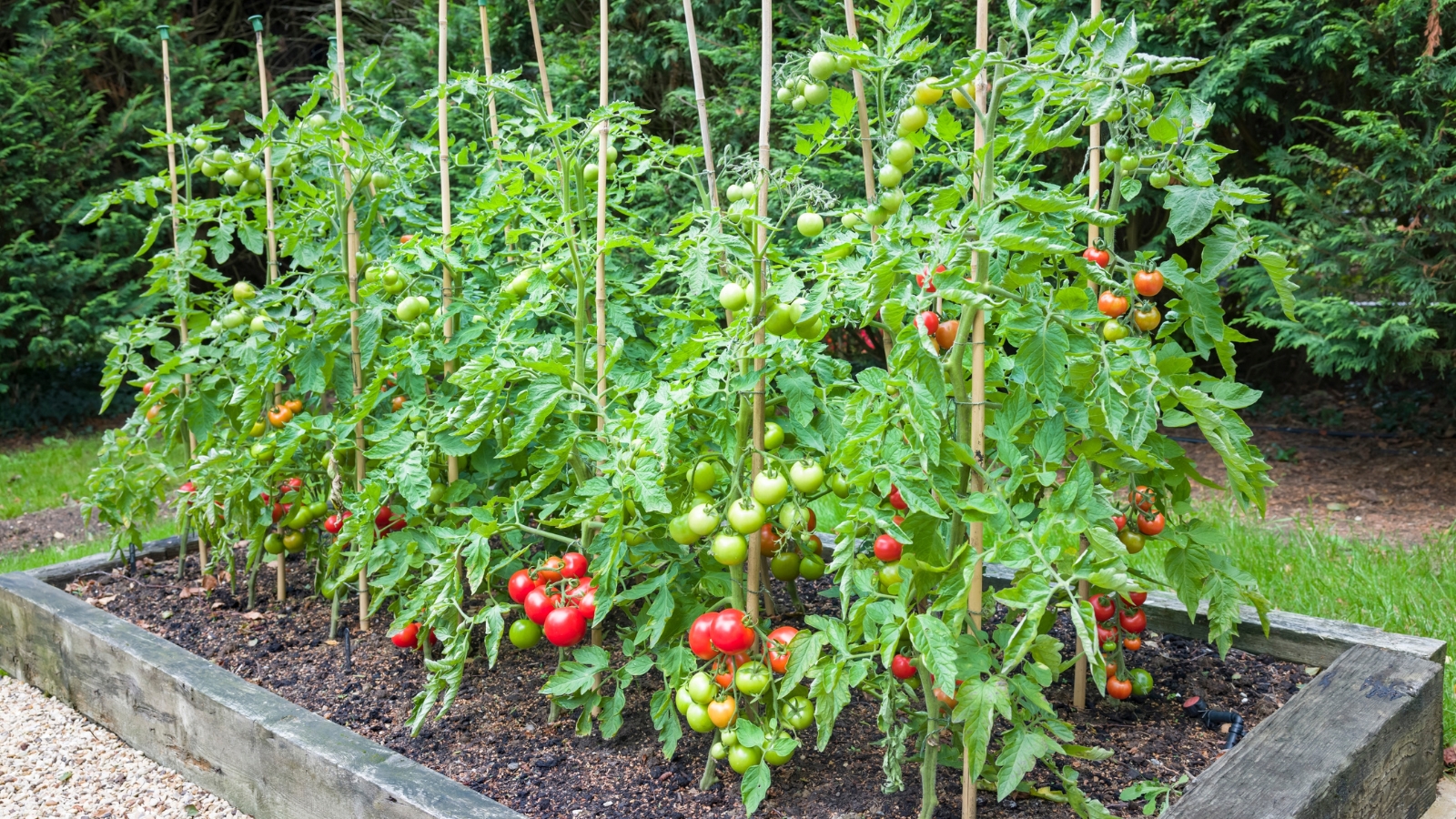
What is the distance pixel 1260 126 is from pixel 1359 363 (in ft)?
4.46

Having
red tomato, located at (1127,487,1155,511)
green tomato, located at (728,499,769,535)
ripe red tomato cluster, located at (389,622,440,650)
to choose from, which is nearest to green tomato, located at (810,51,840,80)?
green tomato, located at (728,499,769,535)

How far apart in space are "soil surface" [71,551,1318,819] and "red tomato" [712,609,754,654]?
36 centimetres

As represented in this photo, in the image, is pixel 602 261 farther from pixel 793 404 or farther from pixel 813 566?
pixel 813 566

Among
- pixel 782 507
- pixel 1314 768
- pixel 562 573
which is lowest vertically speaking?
pixel 1314 768

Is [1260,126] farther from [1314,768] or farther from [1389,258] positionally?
[1314,768]

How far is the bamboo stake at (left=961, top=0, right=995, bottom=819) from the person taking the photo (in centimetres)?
146

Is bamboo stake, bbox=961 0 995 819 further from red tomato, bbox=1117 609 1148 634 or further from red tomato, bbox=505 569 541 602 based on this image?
red tomato, bbox=505 569 541 602

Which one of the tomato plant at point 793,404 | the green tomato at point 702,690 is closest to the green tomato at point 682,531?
the tomato plant at point 793,404

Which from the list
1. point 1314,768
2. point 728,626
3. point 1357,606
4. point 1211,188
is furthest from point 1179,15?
point 728,626

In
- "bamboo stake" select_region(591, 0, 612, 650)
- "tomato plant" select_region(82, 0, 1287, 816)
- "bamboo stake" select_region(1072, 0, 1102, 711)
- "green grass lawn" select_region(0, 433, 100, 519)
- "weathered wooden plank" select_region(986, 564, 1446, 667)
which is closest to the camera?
"tomato plant" select_region(82, 0, 1287, 816)

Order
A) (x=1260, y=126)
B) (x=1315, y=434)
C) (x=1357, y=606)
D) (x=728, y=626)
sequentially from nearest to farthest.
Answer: (x=728, y=626), (x=1357, y=606), (x=1260, y=126), (x=1315, y=434)

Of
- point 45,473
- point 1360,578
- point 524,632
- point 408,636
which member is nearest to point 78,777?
point 408,636

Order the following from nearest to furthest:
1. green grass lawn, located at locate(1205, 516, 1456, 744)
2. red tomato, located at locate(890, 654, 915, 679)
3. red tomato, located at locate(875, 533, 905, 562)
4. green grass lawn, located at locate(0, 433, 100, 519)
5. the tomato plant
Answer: the tomato plant, red tomato, located at locate(875, 533, 905, 562), red tomato, located at locate(890, 654, 915, 679), green grass lawn, located at locate(1205, 516, 1456, 744), green grass lawn, located at locate(0, 433, 100, 519)

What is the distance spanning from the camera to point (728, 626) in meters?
1.61
